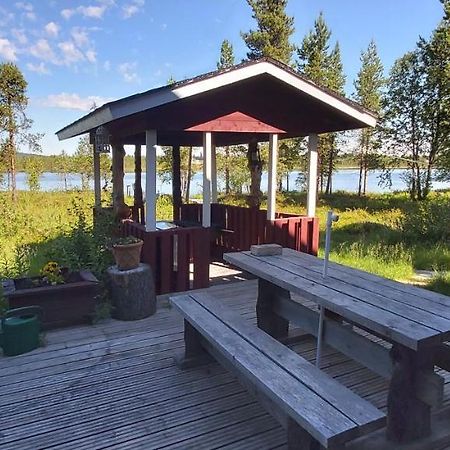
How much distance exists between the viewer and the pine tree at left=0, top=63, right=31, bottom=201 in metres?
11.4

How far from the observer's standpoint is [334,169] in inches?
799

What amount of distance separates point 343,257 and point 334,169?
1471 centimetres

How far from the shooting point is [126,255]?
371 centimetres

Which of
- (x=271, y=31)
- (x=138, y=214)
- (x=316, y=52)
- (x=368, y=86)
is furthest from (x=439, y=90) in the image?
(x=138, y=214)

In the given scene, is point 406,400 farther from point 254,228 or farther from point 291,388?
point 254,228

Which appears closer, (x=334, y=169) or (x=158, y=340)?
(x=158, y=340)

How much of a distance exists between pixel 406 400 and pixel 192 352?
1.44 metres

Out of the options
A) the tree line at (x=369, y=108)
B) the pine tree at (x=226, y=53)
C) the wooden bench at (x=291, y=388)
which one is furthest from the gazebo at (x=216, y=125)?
the pine tree at (x=226, y=53)

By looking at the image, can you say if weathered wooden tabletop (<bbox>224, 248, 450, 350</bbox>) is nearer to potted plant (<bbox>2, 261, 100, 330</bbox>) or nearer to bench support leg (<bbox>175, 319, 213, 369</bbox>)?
bench support leg (<bbox>175, 319, 213, 369</bbox>)

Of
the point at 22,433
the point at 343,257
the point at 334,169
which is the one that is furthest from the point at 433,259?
the point at 334,169

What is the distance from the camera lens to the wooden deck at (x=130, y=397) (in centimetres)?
207

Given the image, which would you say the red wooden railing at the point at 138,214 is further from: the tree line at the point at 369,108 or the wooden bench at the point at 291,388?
the tree line at the point at 369,108

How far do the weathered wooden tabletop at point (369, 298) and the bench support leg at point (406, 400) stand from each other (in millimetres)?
127

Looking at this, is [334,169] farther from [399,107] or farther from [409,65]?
[409,65]
